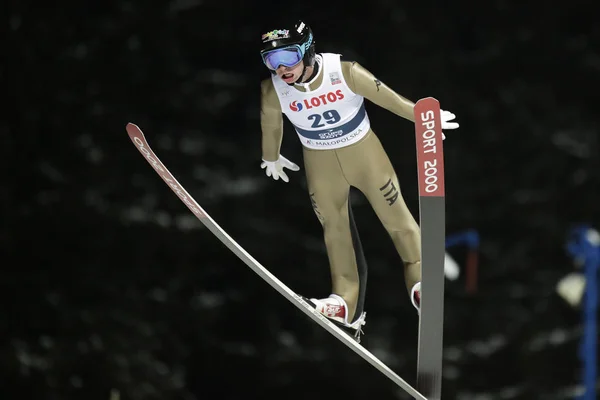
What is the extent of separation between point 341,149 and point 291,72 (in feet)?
0.63

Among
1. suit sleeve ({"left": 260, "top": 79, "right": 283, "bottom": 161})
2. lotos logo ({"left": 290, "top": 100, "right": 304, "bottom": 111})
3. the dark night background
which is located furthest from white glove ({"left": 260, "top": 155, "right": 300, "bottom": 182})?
the dark night background

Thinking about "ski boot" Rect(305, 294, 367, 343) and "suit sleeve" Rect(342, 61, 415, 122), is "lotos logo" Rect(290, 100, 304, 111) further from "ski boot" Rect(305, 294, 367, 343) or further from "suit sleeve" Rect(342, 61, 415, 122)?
"ski boot" Rect(305, 294, 367, 343)

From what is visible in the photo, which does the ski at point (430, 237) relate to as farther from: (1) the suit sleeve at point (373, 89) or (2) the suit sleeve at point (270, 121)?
(2) the suit sleeve at point (270, 121)

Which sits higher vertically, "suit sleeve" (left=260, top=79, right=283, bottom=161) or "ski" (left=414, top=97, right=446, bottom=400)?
"suit sleeve" (left=260, top=79, right=283, bottom=161)

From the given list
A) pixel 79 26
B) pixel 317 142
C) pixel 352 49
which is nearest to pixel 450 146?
pixel 352 49

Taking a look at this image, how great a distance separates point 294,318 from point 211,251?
338mm

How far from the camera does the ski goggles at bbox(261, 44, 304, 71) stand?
1733 mm

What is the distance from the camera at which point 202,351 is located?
9.21 feet

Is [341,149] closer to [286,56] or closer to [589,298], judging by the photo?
[286,56]

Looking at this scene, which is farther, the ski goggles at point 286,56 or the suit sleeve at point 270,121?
the suit sleeve at point 270,121

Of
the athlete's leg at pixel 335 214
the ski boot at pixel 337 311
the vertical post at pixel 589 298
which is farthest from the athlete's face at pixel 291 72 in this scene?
the vertical post at pixel 589 298

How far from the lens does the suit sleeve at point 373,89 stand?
5.82 ft

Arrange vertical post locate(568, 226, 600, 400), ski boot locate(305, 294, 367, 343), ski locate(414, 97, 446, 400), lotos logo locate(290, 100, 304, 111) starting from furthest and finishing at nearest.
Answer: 1. vertical post locate(568, 226, 600, 400)
2. ski boot locate(305, 294, 367, 343)
3. lotos logo locate(290, 100, 304, 111)
4. ski locate(414, 97, 446, 400)

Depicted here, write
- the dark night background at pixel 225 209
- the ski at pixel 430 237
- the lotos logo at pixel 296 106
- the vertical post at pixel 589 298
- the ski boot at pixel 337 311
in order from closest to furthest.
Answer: the ski at pixel 430 237 → the lotos logo at pixel 296 106 → the ski boot at pixel 337 311 → the dark night background at pixel 225 209 → the vertical post at pixel 589 298
